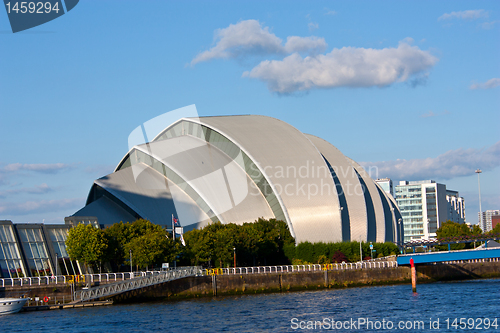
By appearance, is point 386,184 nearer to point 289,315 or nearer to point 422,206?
point 422,206

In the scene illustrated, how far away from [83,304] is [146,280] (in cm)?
553

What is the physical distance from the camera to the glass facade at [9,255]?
4934cm

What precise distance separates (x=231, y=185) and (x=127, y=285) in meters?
25.7

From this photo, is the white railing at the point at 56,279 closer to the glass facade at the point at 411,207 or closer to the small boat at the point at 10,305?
the small boat at the point at 10,305

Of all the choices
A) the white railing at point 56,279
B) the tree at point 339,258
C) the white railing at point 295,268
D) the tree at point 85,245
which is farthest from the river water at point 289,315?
the tree at point 339,258

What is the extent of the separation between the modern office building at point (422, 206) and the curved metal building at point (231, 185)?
100565 millimetres

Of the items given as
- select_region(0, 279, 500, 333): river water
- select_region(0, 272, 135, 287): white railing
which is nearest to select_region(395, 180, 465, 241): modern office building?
select_region(0, 279, 500, 333): river water

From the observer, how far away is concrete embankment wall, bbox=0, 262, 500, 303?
47469 mm

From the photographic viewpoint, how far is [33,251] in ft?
171

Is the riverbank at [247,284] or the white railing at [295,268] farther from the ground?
the white railing at [295,268]

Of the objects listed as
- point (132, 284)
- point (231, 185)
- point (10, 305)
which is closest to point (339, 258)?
point (231, 185)

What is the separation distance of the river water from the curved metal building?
61.5 feet

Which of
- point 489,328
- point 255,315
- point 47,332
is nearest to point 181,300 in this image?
point 255,315

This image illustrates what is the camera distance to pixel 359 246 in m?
73.1
